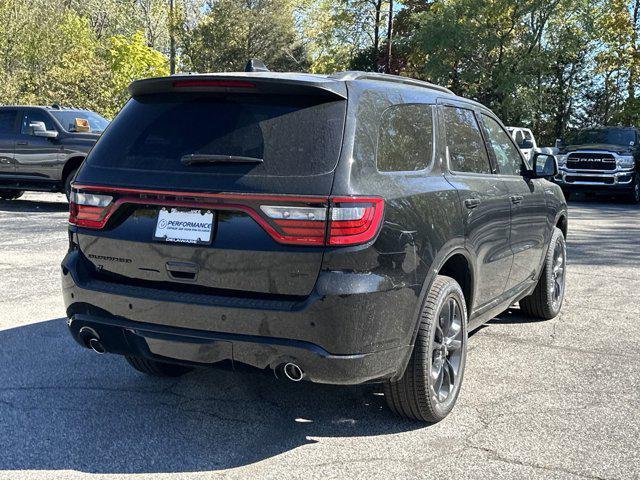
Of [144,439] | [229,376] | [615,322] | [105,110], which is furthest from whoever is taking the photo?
[105,110]

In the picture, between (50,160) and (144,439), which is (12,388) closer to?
(144,439)

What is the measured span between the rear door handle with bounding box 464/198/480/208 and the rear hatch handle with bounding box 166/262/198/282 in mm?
1693

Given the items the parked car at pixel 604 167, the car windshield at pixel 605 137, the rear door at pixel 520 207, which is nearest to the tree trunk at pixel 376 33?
the car windshield at pixel 605 137

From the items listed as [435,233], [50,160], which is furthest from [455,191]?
[50,160]

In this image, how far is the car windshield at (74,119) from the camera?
1492 centimetres

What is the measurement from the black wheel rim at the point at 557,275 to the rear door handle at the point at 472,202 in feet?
6.91

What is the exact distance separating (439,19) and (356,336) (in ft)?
103

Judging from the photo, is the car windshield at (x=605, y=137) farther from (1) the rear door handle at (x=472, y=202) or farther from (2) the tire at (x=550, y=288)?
(1) the rear door handle at (x=472, y=202)

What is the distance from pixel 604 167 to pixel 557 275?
14539 millimetres

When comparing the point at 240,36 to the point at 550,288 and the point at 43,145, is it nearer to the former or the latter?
the point at 43,145

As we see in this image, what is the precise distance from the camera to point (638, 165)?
66.6ft

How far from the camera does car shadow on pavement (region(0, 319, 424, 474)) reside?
3545mm

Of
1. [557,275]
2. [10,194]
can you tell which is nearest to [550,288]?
[557,275]

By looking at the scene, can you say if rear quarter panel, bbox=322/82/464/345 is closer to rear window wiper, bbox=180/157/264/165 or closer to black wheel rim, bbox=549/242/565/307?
rear window wiper, bbox=180/157/264/165
